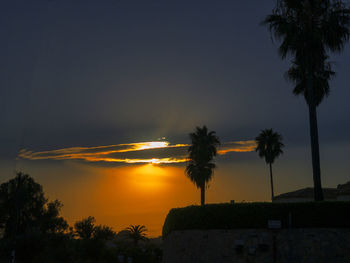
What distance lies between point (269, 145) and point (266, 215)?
41.2 meters

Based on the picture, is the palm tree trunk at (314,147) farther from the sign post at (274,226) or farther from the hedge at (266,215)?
the sign post at (274,226)

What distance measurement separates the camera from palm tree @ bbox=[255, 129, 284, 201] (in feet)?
224

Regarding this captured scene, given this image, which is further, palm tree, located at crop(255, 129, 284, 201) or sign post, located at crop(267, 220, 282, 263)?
palm tree, located at crop(255, 129, 284, 201)

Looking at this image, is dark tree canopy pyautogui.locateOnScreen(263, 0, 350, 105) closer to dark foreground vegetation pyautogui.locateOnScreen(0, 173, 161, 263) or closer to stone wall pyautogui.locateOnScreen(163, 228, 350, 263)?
stone wall pyautogui.locateOnScreen(163, 228, 350, 263)

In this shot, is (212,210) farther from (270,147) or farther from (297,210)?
(270,147)

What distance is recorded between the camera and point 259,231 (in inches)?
1109

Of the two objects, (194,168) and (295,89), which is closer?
(295,89)

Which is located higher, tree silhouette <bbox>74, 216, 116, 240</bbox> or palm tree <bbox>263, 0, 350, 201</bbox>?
palm tree <bbox>263, 0, 350, 201</bbox>

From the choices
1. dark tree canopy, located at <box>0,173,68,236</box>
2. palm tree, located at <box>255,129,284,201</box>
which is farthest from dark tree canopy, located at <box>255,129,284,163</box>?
dark tree canopy, located at <box>0,173,68,236</box>

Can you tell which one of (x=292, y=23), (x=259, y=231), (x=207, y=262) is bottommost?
(x=207, y=262)

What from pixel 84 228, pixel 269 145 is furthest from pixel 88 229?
pixel 269 145

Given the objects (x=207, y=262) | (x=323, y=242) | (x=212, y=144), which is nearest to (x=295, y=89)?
(x=323, y=242)

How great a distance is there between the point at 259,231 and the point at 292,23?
54.8 feet

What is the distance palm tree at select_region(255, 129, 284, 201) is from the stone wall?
3916 cm
